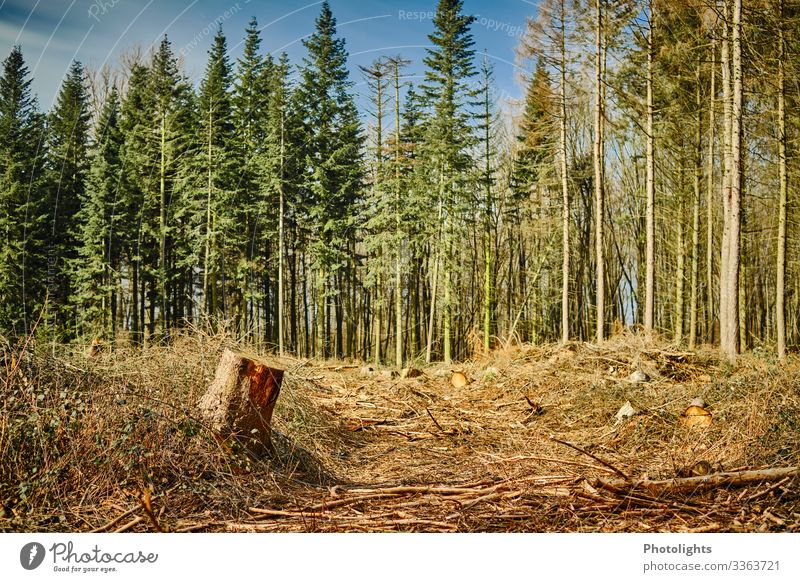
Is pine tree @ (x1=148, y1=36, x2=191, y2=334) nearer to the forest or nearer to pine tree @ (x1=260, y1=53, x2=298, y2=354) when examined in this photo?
the forest

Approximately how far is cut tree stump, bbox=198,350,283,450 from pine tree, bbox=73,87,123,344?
7.01m

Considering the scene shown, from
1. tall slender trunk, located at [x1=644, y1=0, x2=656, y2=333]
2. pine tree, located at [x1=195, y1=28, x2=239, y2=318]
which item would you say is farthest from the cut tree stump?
tall slender trunk, located at [x1=644, y1=0, x2=656, y2=333]

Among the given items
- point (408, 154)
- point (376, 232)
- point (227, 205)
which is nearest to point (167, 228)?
point (227, 205)

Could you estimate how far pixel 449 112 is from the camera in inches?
468

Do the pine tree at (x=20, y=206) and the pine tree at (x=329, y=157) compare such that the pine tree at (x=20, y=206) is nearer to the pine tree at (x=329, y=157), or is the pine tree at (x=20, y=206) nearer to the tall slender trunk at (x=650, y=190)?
the pine tree at (x=329, y=157)

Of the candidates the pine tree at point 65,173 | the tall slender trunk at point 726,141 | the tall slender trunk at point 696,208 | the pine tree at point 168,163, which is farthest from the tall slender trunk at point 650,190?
the pine tree at point 65,173

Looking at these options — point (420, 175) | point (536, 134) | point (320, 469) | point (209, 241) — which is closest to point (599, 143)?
point (536, 134)

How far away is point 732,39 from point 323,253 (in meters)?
10.2

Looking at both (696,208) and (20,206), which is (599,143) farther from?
(20,206)

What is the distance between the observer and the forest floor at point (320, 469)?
11.4 feet

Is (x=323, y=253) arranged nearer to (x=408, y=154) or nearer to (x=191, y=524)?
(x=408, y=154)

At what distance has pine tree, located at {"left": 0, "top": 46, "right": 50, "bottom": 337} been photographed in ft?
19.5

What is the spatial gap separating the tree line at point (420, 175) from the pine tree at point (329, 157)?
2.6 inches

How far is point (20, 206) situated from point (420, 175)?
831 cm
